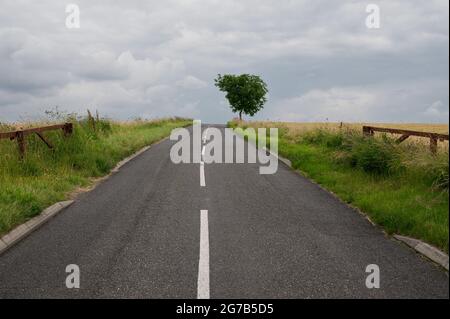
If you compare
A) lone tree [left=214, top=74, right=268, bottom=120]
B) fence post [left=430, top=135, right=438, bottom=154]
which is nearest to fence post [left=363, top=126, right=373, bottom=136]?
fence post [left=430, top=135, right=438, bottom=154]

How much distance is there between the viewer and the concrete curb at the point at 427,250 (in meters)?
6.06

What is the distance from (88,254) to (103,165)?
889 centimetres

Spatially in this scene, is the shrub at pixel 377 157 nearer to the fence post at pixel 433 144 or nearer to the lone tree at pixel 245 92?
the fence post at pixel 433 144

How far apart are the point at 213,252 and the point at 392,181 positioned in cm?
613

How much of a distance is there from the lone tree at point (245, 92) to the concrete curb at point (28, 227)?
247 ft

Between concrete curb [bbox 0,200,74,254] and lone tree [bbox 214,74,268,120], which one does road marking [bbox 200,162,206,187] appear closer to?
concrete curb [bbox 0,200,74,254]

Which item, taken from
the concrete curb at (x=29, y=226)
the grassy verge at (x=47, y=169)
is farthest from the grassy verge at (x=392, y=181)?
the grassy verge at (x=47, y=169)

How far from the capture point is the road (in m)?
5.17

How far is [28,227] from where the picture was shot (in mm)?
8039

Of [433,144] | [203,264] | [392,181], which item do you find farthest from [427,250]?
[433,144]

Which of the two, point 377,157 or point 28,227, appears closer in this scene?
point 28,227

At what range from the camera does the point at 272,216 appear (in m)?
8.61

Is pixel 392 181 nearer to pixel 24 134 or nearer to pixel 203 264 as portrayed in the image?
pixel 203 264

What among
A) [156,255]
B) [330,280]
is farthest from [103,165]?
[330,280]
